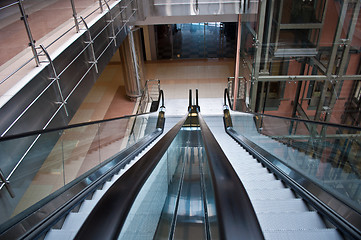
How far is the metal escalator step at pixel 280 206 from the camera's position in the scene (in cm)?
189

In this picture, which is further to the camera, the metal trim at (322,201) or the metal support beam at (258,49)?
the metal support beam at (258,49)

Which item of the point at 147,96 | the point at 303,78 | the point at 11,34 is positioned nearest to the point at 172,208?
the point at 11,34

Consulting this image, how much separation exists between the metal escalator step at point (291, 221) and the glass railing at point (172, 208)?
14.3 inches

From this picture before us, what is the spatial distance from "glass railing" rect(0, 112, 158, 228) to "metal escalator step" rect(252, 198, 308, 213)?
1.46 meters

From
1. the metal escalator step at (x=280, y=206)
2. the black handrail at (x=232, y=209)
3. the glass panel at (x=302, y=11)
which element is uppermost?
the black handrail at (x=232, y=209)

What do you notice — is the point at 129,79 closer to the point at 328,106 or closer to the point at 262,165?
the point at 328,106

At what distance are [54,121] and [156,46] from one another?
11143 mm

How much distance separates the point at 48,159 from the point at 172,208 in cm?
100

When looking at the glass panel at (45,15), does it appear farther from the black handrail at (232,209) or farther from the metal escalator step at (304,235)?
the metal escalator step at (304,235)

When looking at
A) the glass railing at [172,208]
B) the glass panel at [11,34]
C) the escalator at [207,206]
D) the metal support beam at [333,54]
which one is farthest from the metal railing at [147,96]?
the glass railing at [172,208]

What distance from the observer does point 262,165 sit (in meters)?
3.19

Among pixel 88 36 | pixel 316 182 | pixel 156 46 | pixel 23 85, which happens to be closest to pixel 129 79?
pixel 156 46

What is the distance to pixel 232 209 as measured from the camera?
2.58ft

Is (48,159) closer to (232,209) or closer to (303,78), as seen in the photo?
(232,209)
